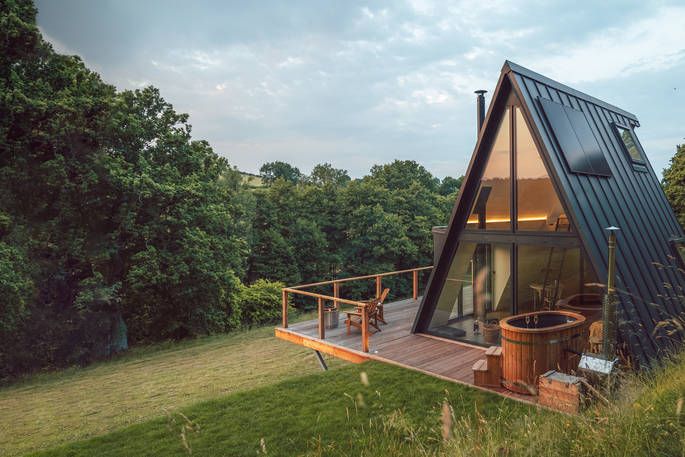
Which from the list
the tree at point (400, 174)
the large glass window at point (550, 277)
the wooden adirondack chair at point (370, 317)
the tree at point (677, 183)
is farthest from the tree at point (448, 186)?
the large glass window at point (550, 277)

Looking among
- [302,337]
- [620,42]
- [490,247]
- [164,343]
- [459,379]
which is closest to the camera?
[459,379]

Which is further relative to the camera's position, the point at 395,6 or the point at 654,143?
the point at 654,143

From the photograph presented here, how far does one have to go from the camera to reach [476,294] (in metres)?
7.63

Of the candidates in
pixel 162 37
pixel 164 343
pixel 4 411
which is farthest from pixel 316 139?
pixel 4 411

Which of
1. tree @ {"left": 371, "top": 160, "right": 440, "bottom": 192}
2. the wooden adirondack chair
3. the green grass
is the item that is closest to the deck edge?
the wooden adirondack chair

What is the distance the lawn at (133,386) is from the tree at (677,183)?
1873 centimetres

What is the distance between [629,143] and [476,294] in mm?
6201

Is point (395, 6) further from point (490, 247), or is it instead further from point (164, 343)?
point (164, 343)

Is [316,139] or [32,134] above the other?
[316,139]

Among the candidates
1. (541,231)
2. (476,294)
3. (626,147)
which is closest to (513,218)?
(541,231)

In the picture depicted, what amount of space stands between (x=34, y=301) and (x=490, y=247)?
1803 centimetres

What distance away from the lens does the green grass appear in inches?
170

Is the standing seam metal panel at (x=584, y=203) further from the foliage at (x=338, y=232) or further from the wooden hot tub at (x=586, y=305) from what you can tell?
the foliage at (x=338, y=232)

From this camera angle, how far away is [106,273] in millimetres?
17594
